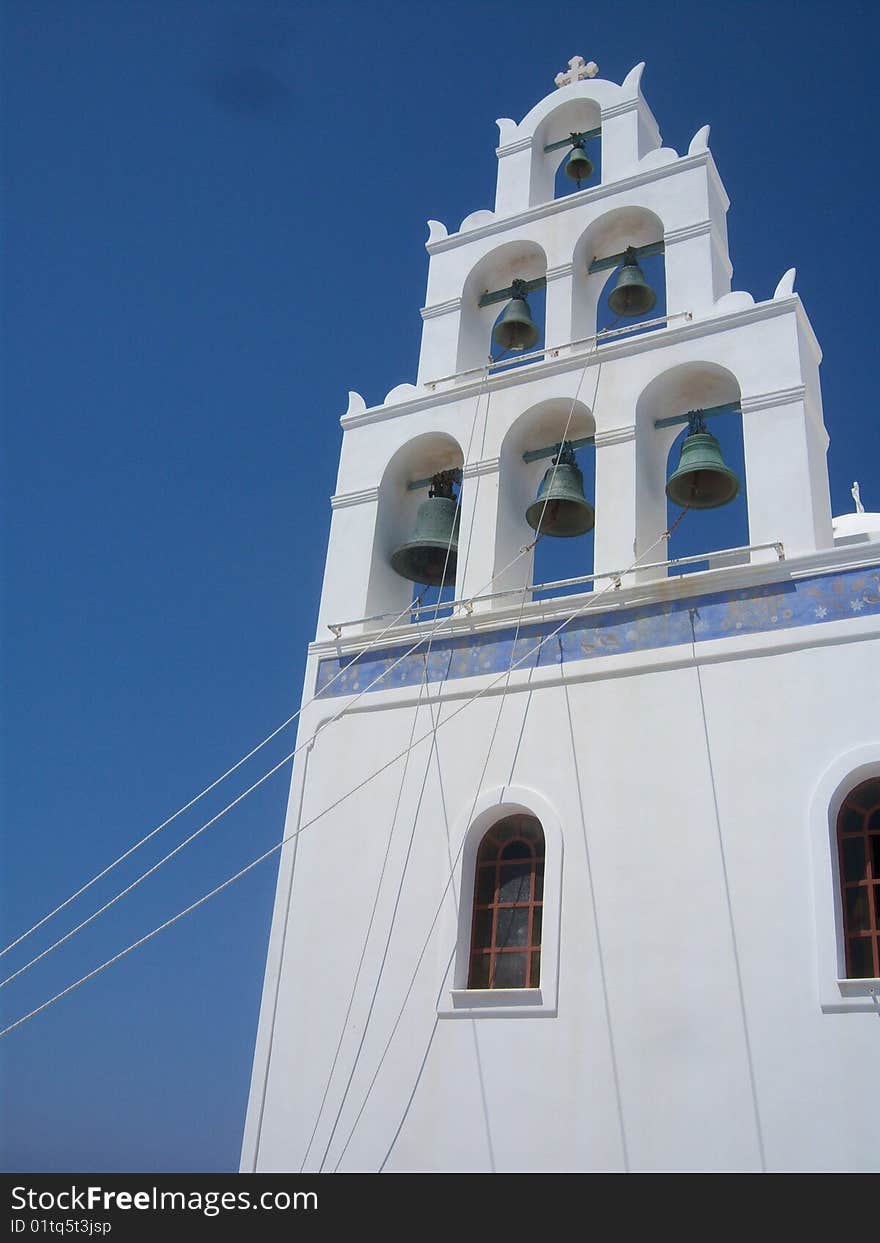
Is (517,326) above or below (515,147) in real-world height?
below

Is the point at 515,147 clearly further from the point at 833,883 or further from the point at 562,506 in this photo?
the point at 833,883

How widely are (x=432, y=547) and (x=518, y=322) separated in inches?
90.2

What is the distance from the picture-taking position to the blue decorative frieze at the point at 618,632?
7.25 metres

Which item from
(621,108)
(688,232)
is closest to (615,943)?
(688,232)

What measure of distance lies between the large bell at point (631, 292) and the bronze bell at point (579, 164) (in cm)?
132

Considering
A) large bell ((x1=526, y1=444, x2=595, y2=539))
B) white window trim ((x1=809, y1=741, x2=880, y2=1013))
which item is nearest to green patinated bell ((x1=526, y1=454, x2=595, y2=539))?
large bell ((x1=526, y1=444, x2=595, y2=539))

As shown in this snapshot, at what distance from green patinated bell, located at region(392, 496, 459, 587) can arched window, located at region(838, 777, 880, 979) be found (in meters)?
3.45

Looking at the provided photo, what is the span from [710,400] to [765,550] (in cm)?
174

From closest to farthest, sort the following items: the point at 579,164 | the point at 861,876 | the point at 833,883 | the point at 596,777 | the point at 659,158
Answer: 1. the point at 833,883
2. the point at 861,876
3. the point at 596,777
4. the point at 659,158
5. the point at 579,164

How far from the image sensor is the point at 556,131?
440 inches

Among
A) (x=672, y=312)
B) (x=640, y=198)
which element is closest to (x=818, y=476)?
(x=672, y=312)

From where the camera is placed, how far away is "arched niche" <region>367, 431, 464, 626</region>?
927 centimetres
